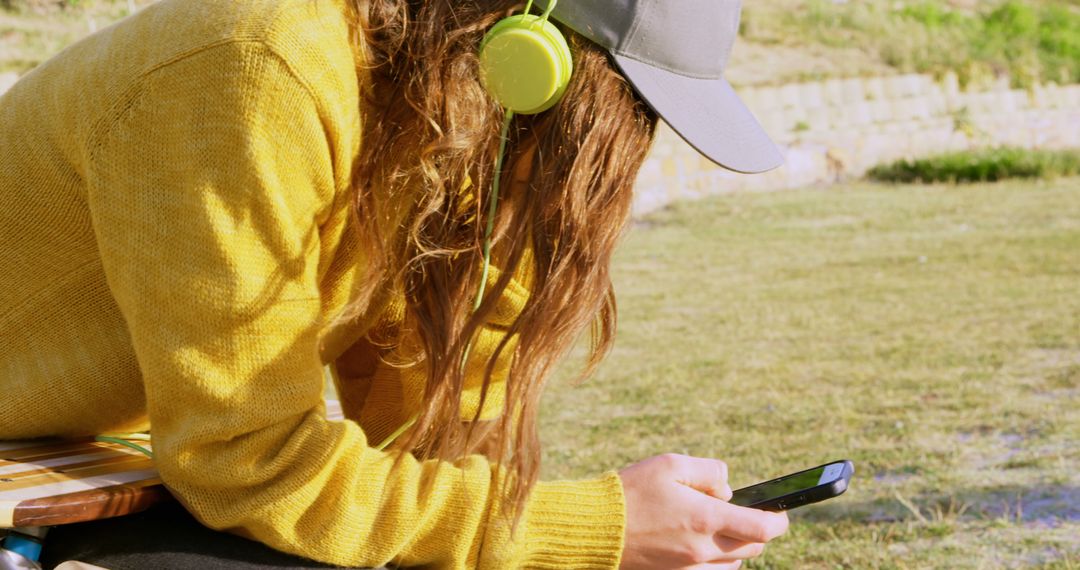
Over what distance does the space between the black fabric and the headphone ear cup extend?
2.02ft

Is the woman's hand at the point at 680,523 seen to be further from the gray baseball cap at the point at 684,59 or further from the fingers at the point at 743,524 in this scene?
the gray baseball cap at the point at 684,59

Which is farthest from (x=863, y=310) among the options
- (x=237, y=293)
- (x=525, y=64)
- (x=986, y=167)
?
(x=986, y=167)

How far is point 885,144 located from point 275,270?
12267mm

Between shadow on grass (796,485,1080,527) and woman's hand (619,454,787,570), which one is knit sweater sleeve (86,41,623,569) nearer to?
woman's hand (619,454,787,570)

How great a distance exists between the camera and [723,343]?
524 cm

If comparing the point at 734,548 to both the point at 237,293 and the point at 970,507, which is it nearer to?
the point at 237,293

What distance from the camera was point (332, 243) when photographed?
1.53 metres

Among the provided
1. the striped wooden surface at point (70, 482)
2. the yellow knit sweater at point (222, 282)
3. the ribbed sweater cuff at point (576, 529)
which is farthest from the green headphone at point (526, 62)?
the striped wooden surface at point (70, 482)

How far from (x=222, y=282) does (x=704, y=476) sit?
705 millimetres

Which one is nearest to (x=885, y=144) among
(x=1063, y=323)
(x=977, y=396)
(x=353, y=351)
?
(x=1063, y=323)

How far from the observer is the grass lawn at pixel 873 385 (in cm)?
290

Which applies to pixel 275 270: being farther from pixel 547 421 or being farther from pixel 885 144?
pixel 885 144

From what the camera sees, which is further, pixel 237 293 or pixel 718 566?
pixel 718 566

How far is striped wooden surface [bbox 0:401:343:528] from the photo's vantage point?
1302 millimetres
